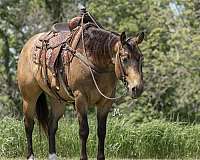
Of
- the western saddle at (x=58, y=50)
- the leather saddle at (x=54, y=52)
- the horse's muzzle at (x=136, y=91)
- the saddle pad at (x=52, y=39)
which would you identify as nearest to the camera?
the horse's muzzle at (x=136, y=91)

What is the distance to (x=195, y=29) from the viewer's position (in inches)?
818

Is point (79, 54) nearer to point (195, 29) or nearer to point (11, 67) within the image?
point (195, 29)

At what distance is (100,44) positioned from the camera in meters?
6.50

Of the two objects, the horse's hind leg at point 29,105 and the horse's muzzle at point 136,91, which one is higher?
the horse's muzzle at point 136,91

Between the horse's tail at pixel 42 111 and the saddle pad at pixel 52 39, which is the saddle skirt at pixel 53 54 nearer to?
the saddle pad at pixel 52 39

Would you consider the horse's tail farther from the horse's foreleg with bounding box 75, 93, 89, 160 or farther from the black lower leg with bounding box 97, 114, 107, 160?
the horse's foreleg with bounding box 75, 93, 89, 160

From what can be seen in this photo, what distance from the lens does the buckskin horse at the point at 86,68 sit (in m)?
6.04

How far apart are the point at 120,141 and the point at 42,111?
2468 mm

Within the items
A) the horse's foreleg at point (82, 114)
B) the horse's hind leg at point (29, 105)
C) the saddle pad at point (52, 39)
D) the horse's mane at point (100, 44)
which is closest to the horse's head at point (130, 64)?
the horse's mane at point (100, 44)

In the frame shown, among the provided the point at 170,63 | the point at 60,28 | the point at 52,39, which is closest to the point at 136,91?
the point at 52,39

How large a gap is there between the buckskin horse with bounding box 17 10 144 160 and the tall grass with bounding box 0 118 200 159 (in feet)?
8.09

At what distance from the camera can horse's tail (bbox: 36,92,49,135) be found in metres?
8.07

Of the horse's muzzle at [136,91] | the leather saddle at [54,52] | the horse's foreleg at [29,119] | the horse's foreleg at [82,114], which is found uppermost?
the leather saddle at [54,52]

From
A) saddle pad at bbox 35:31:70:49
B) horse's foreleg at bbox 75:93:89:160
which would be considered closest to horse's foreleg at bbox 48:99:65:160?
saddle pad at bbox 35:31:70:49
